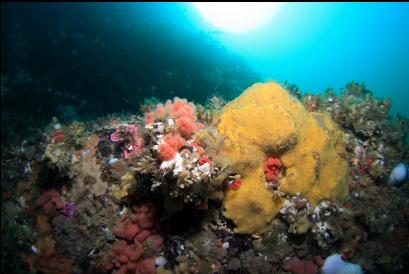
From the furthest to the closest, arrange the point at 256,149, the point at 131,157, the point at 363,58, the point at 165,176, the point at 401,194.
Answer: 1. the point at 363,58
2. the point at 401,194
3. the point at 131,157
4. the point at 256,149
5. the point at 165,176

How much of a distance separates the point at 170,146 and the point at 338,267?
3233mm

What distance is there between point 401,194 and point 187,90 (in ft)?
34.2

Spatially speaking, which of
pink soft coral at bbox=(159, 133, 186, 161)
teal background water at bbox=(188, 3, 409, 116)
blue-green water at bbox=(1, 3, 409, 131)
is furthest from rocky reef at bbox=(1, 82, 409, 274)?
teal background water at bbox=(188, 3, 409, 116)

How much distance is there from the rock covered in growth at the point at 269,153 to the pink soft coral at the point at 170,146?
0.67 metres

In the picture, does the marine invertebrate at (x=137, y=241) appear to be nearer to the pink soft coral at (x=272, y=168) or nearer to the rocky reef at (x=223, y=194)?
the rocky reef at (x=223, y=194)

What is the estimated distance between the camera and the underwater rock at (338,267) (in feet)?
13.5

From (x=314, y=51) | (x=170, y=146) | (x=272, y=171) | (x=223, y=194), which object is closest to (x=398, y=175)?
(x=272, y=171)

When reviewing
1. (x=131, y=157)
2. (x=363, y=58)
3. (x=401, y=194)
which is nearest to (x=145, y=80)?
(x=131, y=157)

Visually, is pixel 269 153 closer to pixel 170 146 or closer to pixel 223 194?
pixel 223 194

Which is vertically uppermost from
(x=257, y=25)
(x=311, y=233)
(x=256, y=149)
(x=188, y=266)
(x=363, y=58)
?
(x=257, y=25)

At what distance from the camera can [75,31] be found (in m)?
13.8

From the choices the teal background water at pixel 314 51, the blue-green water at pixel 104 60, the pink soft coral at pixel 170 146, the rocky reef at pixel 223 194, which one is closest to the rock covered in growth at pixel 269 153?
the rocky reef at pixel 223 194

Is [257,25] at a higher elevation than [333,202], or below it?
higher

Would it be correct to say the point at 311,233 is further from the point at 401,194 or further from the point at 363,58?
the point at 363,58
